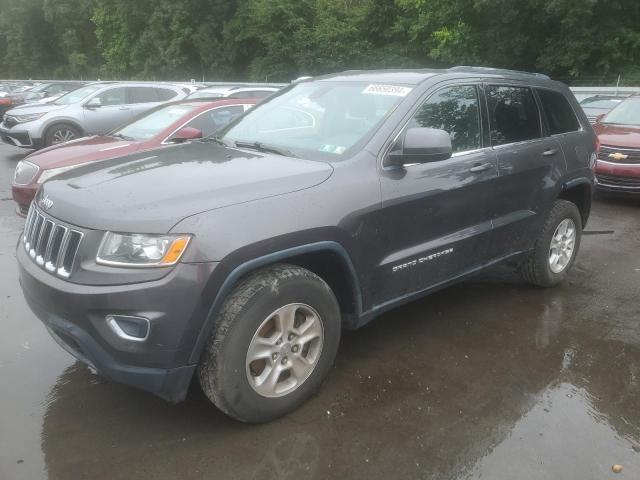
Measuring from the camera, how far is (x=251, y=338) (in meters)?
2.79

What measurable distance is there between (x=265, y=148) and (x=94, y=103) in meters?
10.1

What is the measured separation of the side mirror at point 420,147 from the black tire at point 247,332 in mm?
872

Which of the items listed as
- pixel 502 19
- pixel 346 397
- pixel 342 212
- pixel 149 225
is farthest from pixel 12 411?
pixel 502 19

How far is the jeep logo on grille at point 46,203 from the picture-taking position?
116 inches

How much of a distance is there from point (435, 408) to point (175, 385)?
4.71 feet

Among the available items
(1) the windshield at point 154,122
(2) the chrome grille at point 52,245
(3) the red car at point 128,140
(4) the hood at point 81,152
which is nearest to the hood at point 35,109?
(1) the windshield at point 154,122

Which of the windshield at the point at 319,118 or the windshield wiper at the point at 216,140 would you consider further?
the windshield wiper at the point at 216,140

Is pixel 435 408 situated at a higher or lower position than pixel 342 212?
lower

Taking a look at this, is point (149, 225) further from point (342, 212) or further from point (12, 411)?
point (12, 411)

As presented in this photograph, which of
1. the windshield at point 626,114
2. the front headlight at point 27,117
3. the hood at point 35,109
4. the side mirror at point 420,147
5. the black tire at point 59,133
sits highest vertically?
the side mirror at point 420,147

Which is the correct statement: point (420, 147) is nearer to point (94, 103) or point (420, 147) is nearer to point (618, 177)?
point (618, 177)

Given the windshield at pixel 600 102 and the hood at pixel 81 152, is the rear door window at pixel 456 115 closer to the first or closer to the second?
the hood at pixel 81 152

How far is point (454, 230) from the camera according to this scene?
3.80 meters

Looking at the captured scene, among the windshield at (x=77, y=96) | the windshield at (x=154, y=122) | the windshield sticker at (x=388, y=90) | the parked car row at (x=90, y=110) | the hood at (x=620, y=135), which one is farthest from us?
the windshield at (x=77, y=96)
